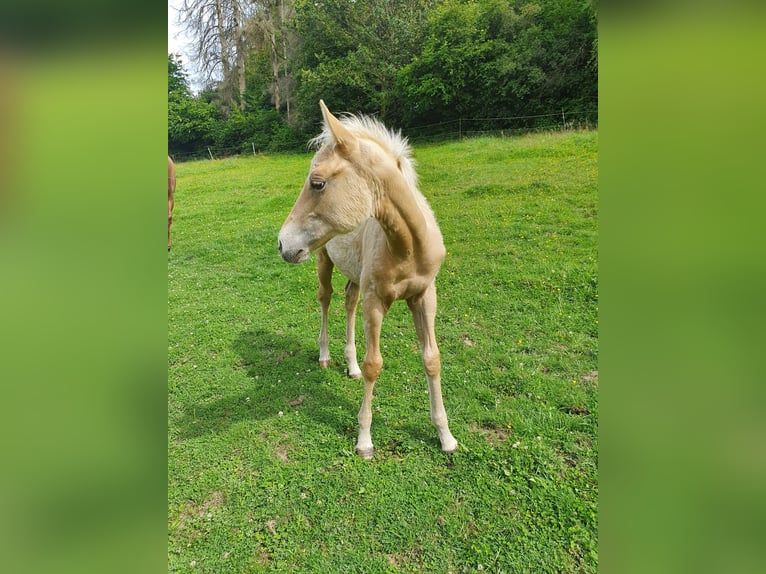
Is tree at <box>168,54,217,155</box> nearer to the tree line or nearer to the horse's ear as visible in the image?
the tree line

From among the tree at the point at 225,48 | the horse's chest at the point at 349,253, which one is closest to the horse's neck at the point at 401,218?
the horse's chest at the point at 349,253

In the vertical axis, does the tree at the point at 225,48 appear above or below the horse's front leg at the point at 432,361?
above

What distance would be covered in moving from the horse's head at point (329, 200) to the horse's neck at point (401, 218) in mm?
112

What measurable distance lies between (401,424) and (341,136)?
235 centimetres

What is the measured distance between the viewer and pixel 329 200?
2.20 meters

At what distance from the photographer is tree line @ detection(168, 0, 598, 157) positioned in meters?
12.5

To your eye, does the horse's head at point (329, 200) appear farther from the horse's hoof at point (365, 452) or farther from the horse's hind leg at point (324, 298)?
the horse's hind leg at point (324, 298)

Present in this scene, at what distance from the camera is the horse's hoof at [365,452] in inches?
116

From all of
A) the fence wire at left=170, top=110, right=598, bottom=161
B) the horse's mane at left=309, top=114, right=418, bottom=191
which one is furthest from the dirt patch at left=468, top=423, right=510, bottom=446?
the fence wire at left=170, top=110, right=598, bottom=161

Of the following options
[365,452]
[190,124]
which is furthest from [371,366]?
[190,124]
